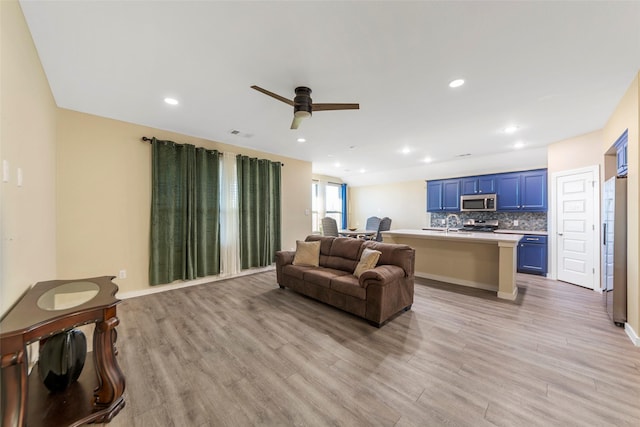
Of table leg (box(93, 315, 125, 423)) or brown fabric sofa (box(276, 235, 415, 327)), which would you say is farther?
brown fabric sofa (box(276, 235, 415, 327))

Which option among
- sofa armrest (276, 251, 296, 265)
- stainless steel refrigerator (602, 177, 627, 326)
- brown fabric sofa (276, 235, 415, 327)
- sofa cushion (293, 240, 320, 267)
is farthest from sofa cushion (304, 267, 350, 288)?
stainless steel refrigerator (602, 177, 627, 326)

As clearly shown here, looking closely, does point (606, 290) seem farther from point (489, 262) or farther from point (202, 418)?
point (202, 418)

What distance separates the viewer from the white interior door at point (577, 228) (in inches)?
157

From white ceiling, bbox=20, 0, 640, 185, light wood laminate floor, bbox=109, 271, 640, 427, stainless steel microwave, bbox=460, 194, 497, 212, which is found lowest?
light wood laminate floor, bbox=109, 271, 640, 427

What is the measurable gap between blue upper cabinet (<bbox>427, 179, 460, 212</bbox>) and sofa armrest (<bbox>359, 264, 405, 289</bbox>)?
171 inches

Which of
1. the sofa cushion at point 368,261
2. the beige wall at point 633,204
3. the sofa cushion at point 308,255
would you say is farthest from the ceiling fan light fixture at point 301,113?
the beige wall at point 633,204

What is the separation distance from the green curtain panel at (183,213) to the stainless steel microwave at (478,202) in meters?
5.88

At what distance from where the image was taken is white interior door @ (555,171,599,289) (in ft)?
13.1

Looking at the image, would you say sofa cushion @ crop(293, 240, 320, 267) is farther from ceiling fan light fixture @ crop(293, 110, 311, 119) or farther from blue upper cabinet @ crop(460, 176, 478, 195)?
blue upper cabinet @ crop(460, 176, 478, 195)

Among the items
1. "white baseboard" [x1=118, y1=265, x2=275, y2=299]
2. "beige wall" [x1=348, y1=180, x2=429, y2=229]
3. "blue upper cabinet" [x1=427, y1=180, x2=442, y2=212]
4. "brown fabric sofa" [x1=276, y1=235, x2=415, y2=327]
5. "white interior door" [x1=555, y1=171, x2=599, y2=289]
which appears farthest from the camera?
"beige wall" [x1=348, y1=180, x2=429, y2=229]

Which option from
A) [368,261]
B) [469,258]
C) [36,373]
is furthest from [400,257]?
[36,373]

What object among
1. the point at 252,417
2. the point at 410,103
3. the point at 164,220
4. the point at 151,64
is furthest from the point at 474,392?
the point at 164,220

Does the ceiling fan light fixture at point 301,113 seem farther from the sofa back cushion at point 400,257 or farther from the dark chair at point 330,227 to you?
the dark chair at point 330,227

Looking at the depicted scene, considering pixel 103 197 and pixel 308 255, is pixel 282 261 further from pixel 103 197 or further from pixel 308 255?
pixel 103 197
